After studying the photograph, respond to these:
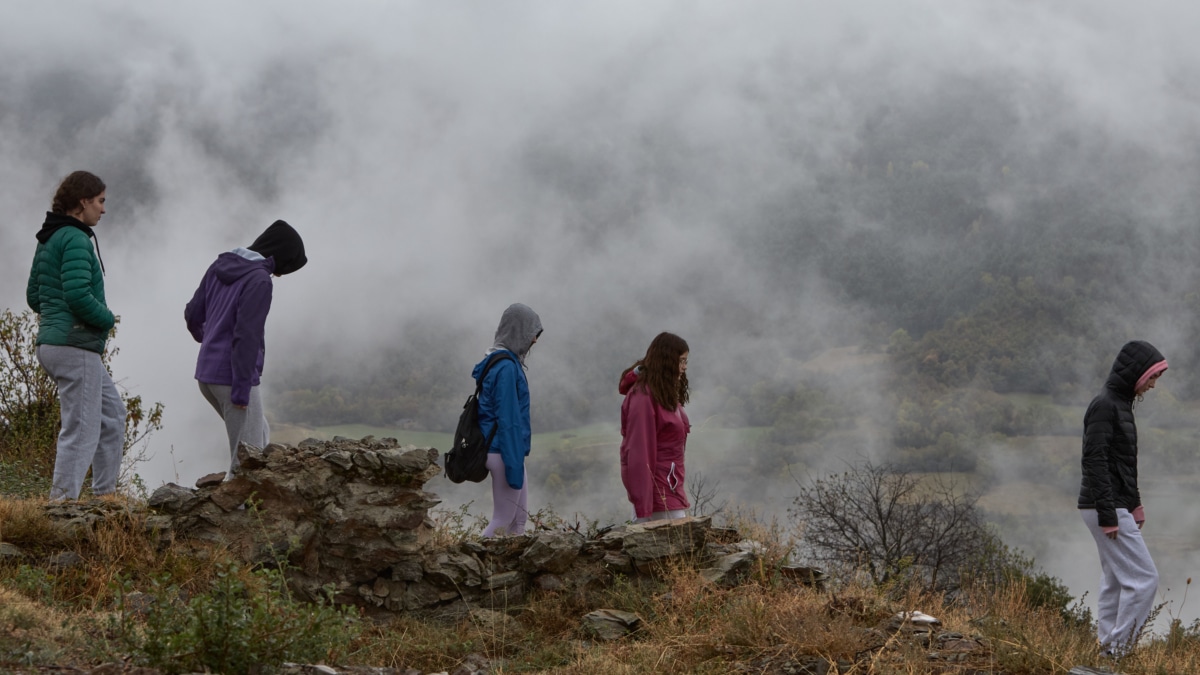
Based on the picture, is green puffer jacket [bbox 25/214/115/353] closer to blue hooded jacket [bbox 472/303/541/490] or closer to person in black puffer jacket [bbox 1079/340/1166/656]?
blue hooded jacket [bbox 472/303/541/490]

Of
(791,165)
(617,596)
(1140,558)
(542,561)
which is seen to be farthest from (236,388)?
(791,165)

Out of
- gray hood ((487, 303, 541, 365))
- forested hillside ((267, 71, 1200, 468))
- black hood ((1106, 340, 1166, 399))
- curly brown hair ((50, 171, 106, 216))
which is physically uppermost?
forested hillside ((267, 71, 1200, 468))

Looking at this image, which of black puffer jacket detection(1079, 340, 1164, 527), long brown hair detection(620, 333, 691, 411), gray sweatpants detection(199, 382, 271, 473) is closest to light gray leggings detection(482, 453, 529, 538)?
long brown hair detection(620, 333, 691, 411)

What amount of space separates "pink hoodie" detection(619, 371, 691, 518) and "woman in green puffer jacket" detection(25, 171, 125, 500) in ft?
10.8

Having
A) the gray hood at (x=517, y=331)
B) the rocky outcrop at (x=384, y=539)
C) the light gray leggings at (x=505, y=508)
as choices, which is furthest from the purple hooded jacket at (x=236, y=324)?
the light gray leggings at (x=505, y=508)

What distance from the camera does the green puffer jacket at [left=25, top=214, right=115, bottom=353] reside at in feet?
20.2

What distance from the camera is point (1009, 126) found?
14288 centimetres

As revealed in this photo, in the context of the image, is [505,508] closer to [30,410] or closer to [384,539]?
[384,539]

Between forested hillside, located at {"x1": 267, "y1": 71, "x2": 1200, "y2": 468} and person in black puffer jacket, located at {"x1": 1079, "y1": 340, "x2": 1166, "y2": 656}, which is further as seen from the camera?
forested hillside, located at {"x1": 267, "y1": 71, "x2": 1200, "y2": 468}

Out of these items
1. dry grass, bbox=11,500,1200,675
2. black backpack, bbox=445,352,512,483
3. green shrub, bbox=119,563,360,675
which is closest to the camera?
green shrub, bbox=119,563,360,675

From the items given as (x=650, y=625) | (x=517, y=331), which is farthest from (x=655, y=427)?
(x=650, y=625)

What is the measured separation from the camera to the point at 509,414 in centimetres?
656

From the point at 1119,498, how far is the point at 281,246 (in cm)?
542

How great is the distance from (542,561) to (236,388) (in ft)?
7.30
